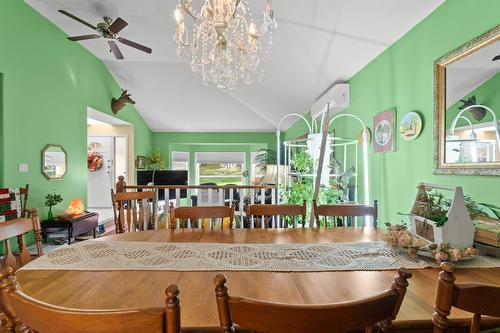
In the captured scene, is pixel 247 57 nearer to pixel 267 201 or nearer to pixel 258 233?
pixel 258 233

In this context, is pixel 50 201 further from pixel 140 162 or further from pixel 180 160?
pixel 180 160

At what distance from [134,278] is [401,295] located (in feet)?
2.91

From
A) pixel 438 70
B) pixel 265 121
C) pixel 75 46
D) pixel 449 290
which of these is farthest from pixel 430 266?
pixel 265 121

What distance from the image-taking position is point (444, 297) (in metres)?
0.67

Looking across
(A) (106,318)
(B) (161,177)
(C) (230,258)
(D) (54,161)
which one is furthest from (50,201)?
(A) (106,318)

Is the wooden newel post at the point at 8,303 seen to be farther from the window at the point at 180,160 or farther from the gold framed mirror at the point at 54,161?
the window at the point at 180,160

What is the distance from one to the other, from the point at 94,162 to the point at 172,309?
710 centimetres

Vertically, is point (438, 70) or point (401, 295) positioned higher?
point (438, 70)

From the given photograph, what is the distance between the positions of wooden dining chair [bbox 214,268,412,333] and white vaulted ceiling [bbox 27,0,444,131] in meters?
2.30

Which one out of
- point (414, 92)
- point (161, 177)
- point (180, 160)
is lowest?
point (161, 177)

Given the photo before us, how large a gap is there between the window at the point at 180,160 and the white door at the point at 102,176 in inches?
80.7

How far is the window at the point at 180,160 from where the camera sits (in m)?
8.83

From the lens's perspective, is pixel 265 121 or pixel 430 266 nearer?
pixel 430 266

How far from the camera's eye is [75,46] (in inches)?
185
